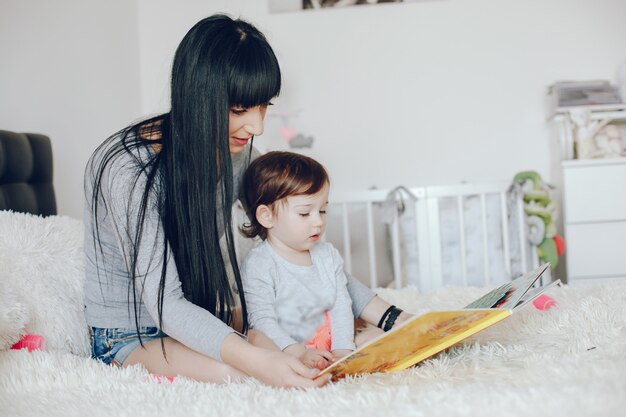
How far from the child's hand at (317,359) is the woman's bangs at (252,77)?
15.7 inches

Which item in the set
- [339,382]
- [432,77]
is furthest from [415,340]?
[432,77]

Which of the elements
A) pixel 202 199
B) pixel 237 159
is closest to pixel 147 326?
pixel 202 199

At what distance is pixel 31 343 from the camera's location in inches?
41.9

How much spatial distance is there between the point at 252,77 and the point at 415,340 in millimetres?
463

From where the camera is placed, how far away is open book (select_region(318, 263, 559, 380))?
0.86 meters

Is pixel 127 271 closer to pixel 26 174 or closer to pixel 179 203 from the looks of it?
pixel 179 203

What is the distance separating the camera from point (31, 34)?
6.04 ft

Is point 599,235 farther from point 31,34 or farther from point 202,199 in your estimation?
point 31,34

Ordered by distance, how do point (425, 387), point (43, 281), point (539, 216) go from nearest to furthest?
point (425, 387), point (43, 281), point (539, 216)

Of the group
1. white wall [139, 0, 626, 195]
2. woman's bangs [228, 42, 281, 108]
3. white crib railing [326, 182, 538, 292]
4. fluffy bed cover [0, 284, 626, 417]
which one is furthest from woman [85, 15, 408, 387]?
white wall [139, 0, 626, 195]

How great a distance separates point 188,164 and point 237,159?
325 millimetres

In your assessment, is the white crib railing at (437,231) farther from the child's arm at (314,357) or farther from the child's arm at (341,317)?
the child's arm at (314,357)

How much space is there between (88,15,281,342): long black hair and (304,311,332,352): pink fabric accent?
225 mm

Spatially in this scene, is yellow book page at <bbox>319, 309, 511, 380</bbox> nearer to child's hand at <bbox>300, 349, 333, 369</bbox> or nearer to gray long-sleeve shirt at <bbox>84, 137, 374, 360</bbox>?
child's hand at <bbox>300, 349, 333, 369</bbox>
